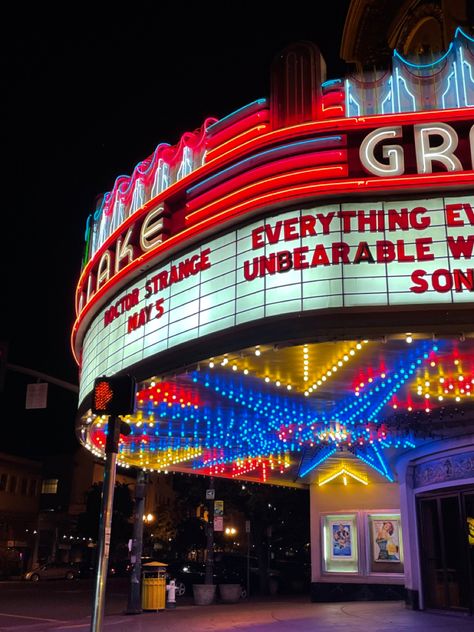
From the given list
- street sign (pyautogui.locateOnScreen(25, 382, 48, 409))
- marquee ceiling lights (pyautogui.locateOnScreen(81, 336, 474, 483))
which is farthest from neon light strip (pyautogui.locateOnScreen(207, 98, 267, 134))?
street sign (pyautogui.locateOnScreen(25, 382, 48, 409))

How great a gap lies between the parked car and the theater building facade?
3105 centimetres

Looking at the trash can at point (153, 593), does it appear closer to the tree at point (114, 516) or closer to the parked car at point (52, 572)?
the parked car at point (52, 572)

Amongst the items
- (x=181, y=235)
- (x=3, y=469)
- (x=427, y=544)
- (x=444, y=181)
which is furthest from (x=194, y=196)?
(x=3, y=469)

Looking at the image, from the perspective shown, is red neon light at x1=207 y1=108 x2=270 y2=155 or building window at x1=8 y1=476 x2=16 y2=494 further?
building window at x1=8 y1=476 x2=16 y2=494

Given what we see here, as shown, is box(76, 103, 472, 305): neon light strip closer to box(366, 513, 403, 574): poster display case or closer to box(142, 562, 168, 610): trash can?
box(142, 562, 168, 610): trash can

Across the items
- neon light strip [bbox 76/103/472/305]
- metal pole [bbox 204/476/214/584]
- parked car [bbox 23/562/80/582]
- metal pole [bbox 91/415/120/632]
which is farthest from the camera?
parked car [bbox 23/562/80/582]

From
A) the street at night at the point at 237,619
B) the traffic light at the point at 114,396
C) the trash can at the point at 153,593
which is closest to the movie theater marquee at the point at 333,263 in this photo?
the traffic light at the point at 114,396

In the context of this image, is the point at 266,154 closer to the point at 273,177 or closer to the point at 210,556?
the point at 273,177

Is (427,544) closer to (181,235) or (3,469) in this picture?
(181,235)

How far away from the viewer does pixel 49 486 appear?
59375 millimetres

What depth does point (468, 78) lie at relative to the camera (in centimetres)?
1181

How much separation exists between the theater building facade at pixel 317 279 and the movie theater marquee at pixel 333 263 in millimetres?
26

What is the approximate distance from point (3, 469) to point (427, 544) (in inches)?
1707

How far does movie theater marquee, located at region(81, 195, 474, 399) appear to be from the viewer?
1025 cm
